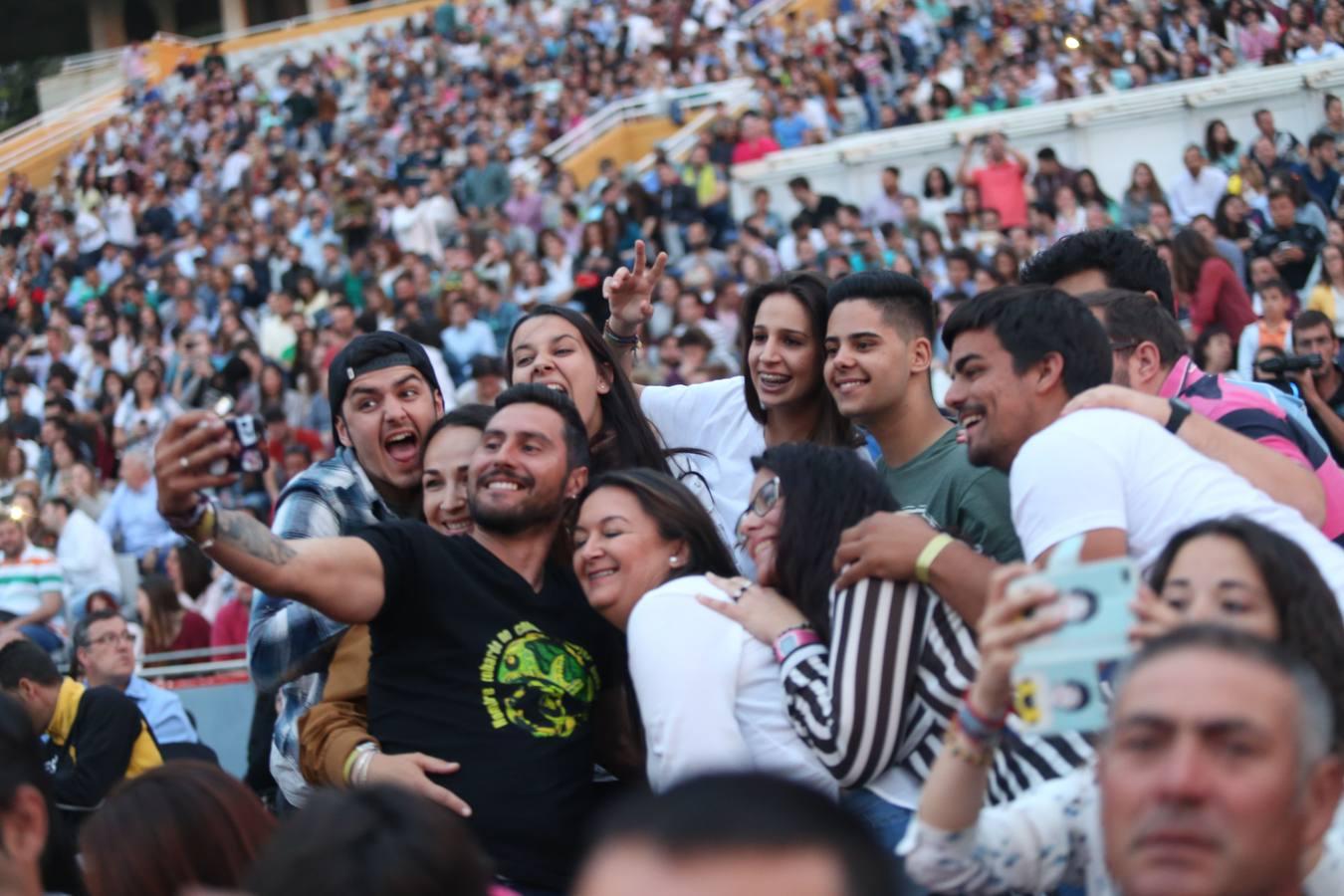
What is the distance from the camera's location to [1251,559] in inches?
111

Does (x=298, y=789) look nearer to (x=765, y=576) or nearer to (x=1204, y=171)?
(x=765, y=576)

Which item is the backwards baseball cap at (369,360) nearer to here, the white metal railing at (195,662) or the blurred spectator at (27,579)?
the white metal railing at (195,662)

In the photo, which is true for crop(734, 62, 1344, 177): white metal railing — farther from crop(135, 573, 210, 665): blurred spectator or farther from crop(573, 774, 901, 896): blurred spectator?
crop(573, 774, 901, 896): blurred spectator

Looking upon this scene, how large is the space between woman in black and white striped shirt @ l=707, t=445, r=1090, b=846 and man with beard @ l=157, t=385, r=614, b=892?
54 cm

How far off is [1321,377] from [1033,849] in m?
4.52

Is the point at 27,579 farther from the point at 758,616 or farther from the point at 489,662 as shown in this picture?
the point at 758,616

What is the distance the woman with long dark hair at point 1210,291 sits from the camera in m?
9.45

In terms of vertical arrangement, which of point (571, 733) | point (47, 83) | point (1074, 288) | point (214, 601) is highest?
point (47, 83)

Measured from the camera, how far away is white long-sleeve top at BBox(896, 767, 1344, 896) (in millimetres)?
2709

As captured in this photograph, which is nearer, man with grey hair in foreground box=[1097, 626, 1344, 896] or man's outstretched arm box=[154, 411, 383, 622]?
man with grey hair in foreground box=[1097, 626, 1344, 896]

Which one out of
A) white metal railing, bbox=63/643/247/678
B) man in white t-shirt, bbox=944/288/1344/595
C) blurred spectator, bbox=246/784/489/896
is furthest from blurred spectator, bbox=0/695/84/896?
white metal railing, bbox=63/643/247/678

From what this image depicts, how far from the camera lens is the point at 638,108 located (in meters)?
22.6

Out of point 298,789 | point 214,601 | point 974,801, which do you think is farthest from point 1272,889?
point 214,601

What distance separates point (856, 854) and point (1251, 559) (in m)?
1.35
